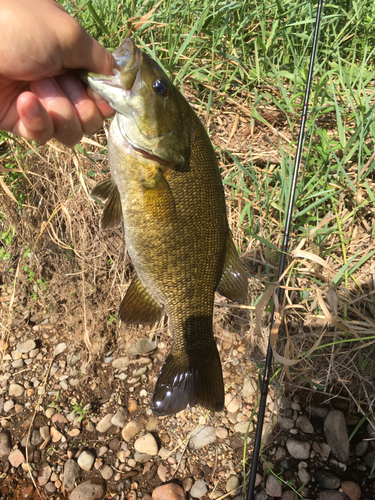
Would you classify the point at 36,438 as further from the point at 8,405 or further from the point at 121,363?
the point at 121,363

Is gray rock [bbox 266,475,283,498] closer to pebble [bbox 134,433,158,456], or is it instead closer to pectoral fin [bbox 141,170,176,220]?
pebble [bbox 134,433,158,456]

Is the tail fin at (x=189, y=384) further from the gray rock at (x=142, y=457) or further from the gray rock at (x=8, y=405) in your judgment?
the gray rock at (x=8, y=405)

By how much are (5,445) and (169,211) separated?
244 cm

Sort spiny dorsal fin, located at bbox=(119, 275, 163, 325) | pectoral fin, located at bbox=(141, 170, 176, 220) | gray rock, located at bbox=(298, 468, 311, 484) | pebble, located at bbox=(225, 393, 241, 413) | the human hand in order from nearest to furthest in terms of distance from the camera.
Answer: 1. the human hand
2. pectoral fin, located at bbox=(141, 170, 176, 220)
3. spiny dorsal fin, located at bbox=(119, 275, 163, 325)
4. gray rock, located at bbox=(298, 468, 311, 484)
5. pebble, located at bbox=(225, 393, 241, 413)

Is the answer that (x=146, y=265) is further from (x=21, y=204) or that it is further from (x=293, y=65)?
(x=293, y=65)

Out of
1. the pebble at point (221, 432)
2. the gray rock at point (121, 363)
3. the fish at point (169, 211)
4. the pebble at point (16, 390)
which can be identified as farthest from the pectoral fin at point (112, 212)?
the pebble at point (16, 390)

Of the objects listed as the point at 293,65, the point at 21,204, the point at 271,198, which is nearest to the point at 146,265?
the point at 271,198

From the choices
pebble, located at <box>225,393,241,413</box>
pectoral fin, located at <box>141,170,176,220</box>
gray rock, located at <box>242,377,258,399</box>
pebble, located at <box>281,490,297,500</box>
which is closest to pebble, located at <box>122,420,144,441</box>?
pebble, located at <box>225,393,241,413</box>

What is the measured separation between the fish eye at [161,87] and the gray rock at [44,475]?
272 cm

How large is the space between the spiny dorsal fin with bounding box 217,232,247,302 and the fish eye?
687 mm

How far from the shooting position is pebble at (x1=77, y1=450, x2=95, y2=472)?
8.79 feet

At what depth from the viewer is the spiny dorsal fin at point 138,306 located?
5.82ft

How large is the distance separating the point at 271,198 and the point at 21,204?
2.02 metres

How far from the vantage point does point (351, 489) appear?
2.44 m
